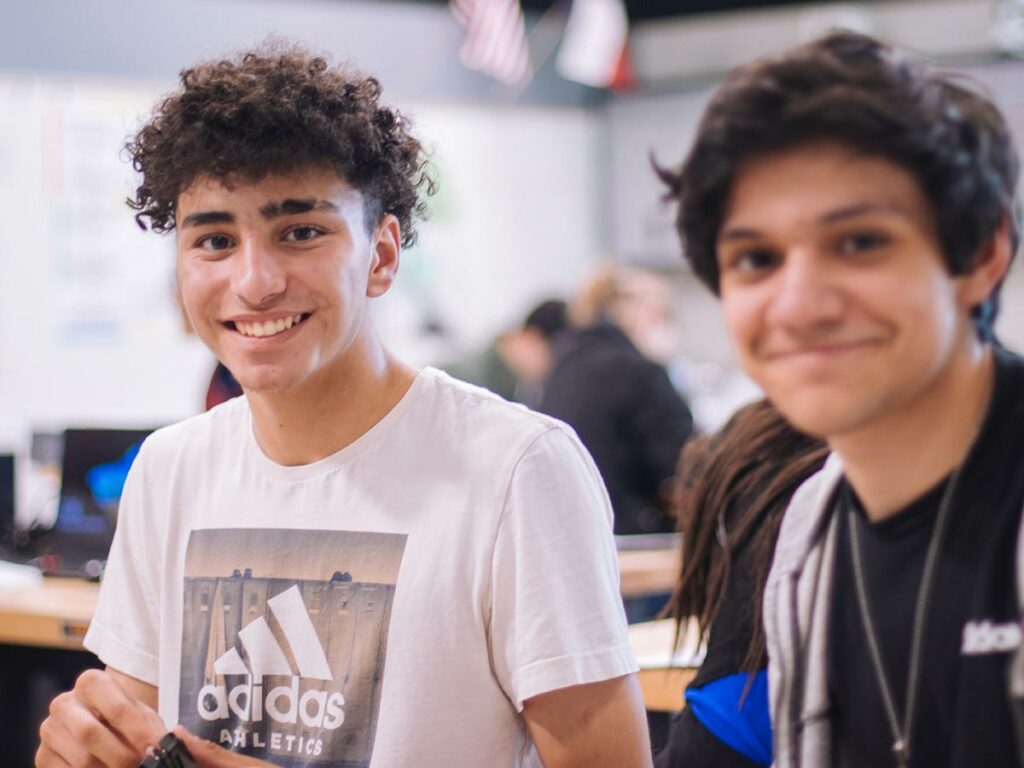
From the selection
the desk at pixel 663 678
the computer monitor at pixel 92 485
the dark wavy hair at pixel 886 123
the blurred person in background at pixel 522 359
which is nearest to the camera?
the dark wavy hair at pixel 886 123

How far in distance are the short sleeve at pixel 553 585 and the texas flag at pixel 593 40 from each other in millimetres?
5728

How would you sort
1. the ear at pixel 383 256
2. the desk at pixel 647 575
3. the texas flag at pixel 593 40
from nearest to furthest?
the ear at pixel 383 256 < the desk at pixel 647 575 < the texas flag at pixel 593 40

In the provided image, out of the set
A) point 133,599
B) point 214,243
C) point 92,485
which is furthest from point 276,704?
point 92,485

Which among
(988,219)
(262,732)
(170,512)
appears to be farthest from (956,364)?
(170,512)

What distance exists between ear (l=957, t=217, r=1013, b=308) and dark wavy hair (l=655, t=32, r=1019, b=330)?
0.01 meters

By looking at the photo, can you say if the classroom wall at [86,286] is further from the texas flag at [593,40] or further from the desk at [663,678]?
the desk at [663,678]

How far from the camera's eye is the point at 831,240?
41.3 inches

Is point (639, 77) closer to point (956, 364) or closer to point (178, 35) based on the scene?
point (178, 35)

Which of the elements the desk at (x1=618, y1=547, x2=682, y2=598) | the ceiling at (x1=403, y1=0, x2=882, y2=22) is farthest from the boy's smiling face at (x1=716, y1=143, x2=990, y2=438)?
the ceiling at (x1=403, y1=0, x2=882, y2=22)

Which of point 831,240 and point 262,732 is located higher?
point 831,240

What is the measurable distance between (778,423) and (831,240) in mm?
803

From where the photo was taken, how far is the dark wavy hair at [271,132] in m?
1.70

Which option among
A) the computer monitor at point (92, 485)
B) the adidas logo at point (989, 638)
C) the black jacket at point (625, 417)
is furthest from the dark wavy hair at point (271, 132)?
the black jacket at point (625, 417)

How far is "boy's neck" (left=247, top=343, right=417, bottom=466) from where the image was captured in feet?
5.75
